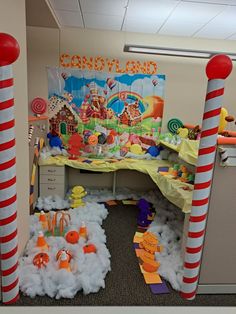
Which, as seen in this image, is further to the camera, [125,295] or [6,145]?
[125,295]

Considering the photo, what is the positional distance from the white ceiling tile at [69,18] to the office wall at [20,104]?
4.41 ft

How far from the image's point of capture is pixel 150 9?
2.87 meters

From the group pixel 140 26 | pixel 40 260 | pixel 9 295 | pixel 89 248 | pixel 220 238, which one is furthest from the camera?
pixel 140 26

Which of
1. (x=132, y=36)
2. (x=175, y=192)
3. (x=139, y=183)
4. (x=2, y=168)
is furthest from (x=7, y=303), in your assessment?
(x=132, y=36)

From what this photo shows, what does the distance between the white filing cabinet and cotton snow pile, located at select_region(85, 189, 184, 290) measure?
0.47 m

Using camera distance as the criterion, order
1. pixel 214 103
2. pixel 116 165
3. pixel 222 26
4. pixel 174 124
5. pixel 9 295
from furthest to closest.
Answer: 1. pixel 174 124
2. pixel 116 165
3. pixel 222 26
4. pixel 9 295
5. pixel 214 103

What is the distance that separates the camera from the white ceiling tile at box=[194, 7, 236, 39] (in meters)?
2.88

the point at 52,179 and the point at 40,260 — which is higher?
the point at 52,179

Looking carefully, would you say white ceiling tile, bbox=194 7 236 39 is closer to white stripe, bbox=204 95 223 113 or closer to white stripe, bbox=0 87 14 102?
white stripe, bbox=204 95 223 113

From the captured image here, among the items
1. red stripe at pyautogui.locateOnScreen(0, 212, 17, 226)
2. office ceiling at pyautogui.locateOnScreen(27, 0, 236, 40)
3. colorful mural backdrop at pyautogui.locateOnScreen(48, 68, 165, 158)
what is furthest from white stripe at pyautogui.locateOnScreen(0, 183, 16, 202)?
colorful mural backdrop at pyautogui.locateOnScreen(48, 68, 165, 158)

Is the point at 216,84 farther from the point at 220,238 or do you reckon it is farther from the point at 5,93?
the point at 220,238

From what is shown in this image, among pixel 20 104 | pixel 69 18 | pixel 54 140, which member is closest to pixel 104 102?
pixel 54 140

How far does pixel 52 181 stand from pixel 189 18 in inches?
119

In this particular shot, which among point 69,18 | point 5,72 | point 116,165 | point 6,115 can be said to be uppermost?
point 69,18
